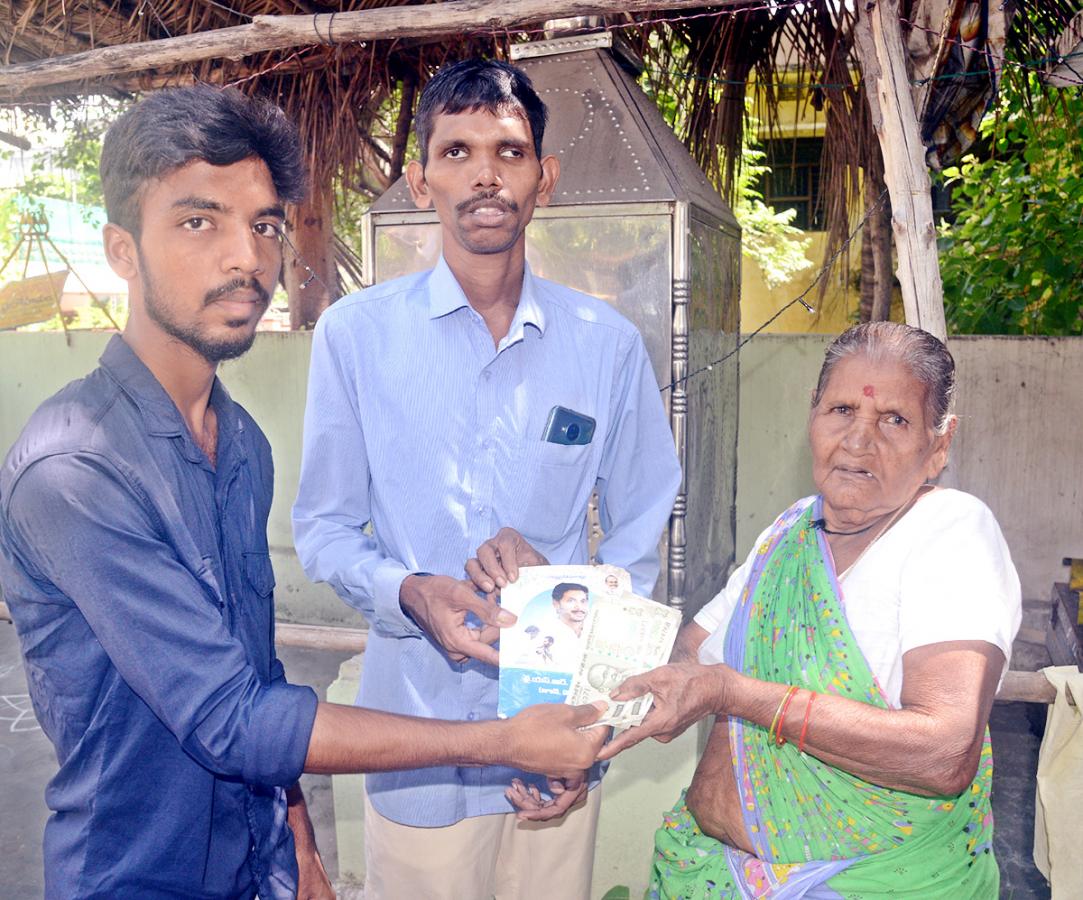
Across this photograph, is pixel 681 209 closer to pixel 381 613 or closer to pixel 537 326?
pixel 537 326

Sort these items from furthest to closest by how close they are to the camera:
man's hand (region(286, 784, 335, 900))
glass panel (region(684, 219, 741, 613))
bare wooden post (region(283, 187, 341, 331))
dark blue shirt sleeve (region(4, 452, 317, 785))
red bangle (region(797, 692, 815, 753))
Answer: bare wooden post (region(283, 187, 341, 331)) → glass panel (region(684, 219, 741, 613)) → man's hand (region(286, 784, 335, 900)) → red bangle (region(797, 692, 815, 753)) → dark blue shirt sleeve (region(4, 452, 317, 785))

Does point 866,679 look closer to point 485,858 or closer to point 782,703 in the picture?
point 782,703

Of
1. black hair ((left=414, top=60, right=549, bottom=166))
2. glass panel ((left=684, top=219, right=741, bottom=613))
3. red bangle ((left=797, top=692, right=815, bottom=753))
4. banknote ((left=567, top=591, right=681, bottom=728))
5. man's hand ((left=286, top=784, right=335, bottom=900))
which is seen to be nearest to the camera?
red bangle ((left=797, top=692, right=815, bottom=753))

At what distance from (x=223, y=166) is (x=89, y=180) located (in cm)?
908

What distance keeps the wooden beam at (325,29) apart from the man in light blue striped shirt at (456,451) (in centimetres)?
133

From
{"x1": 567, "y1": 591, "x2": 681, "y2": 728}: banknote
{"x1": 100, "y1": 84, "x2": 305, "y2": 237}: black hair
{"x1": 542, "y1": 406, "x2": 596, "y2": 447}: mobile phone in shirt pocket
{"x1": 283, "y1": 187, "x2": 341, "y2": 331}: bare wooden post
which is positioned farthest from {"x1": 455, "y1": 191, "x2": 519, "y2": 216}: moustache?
{"x1": 283, "y1": 187, "x2": 341, "y2": 331}: bare wooden post

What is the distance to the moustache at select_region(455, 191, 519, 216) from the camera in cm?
215

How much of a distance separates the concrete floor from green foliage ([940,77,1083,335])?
242 cm

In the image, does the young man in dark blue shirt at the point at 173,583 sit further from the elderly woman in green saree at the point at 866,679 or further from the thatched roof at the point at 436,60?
the thatched roof at the point at 436,60

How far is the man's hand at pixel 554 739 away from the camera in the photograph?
164cm

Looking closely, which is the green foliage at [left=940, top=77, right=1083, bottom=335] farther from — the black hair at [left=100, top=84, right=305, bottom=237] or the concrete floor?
the black hair at [left=100, top=84, right=305, bottom=237]

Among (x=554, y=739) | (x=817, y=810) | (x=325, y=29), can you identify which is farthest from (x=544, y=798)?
(x=325, y=29)

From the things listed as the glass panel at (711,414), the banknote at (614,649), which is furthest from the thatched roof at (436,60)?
the banknote at (614,649)

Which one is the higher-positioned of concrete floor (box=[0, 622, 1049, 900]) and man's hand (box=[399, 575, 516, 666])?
man's hand (box=[399, 575, 516, 666])
